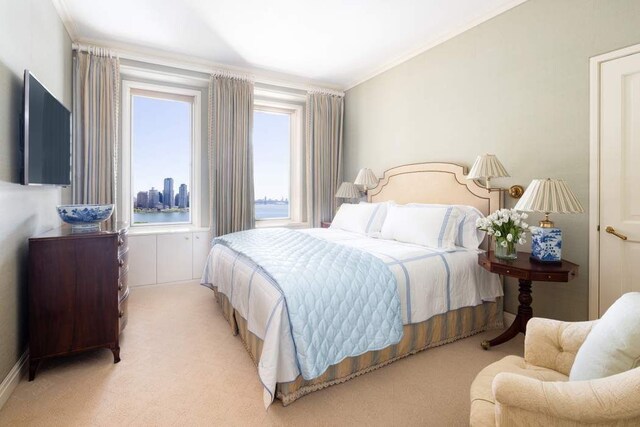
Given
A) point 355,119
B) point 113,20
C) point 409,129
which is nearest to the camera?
point 113,20

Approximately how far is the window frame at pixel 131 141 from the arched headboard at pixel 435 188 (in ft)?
8.02

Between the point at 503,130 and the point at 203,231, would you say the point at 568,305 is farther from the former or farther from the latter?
the point at 203,231

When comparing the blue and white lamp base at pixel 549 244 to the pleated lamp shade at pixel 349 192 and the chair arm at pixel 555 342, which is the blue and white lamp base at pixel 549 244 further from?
the pleated lamp shade at pixel 349 192

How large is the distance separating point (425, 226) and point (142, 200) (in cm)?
353

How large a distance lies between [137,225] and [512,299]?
14.0 ft

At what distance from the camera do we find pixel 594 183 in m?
2.27

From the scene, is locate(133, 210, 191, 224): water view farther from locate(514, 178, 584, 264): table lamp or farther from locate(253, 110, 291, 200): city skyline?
locate(514, 178, 584, 264): table lamp

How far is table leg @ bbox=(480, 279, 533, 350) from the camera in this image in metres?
2.35

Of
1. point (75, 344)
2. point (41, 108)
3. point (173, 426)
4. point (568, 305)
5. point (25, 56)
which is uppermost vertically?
point (25, 56)

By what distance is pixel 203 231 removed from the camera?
4199 millimetres

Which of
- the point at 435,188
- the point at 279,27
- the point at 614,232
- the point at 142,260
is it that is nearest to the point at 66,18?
the point at 279,27

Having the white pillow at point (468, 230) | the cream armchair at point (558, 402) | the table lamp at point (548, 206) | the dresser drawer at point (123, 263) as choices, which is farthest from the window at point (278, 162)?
the cream armchair at point (558, 402)

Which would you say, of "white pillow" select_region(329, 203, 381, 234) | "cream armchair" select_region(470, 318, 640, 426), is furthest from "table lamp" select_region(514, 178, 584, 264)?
"white pillow" select_region(329, 203, 381, 234)

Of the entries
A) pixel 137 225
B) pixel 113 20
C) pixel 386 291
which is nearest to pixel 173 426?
pixel 386 291
